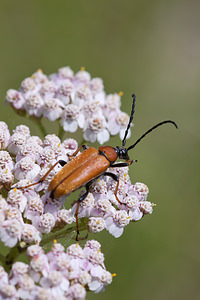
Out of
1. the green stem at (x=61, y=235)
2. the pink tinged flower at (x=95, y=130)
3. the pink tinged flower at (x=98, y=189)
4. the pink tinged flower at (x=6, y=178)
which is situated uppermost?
the pink tinged flower at (x=95, y=130)

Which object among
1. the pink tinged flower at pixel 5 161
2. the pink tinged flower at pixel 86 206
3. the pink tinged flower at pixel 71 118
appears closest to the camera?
the pink tinged flower at pixel 86 206

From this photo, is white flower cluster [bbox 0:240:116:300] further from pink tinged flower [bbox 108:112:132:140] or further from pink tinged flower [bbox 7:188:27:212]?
pink tinged flower [bbox 108:112:132:140]

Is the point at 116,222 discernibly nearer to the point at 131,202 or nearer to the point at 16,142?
the point at 131,202

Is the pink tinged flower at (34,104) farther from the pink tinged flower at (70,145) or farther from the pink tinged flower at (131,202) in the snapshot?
the pink tinged flower at (131,202)

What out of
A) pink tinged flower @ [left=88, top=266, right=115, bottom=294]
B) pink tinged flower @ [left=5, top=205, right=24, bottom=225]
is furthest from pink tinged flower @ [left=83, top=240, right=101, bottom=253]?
pink tinged flower @ [left=5, top=205, right=24, bottom=225]

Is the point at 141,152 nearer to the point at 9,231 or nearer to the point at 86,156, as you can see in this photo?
the point at 86,156

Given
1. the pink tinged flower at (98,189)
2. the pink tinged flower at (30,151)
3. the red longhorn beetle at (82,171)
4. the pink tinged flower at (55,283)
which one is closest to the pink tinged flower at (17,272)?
the pink tinged flower at (55,283)

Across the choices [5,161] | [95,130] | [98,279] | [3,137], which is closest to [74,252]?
[98,279]

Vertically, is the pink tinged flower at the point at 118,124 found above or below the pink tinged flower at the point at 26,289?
above
